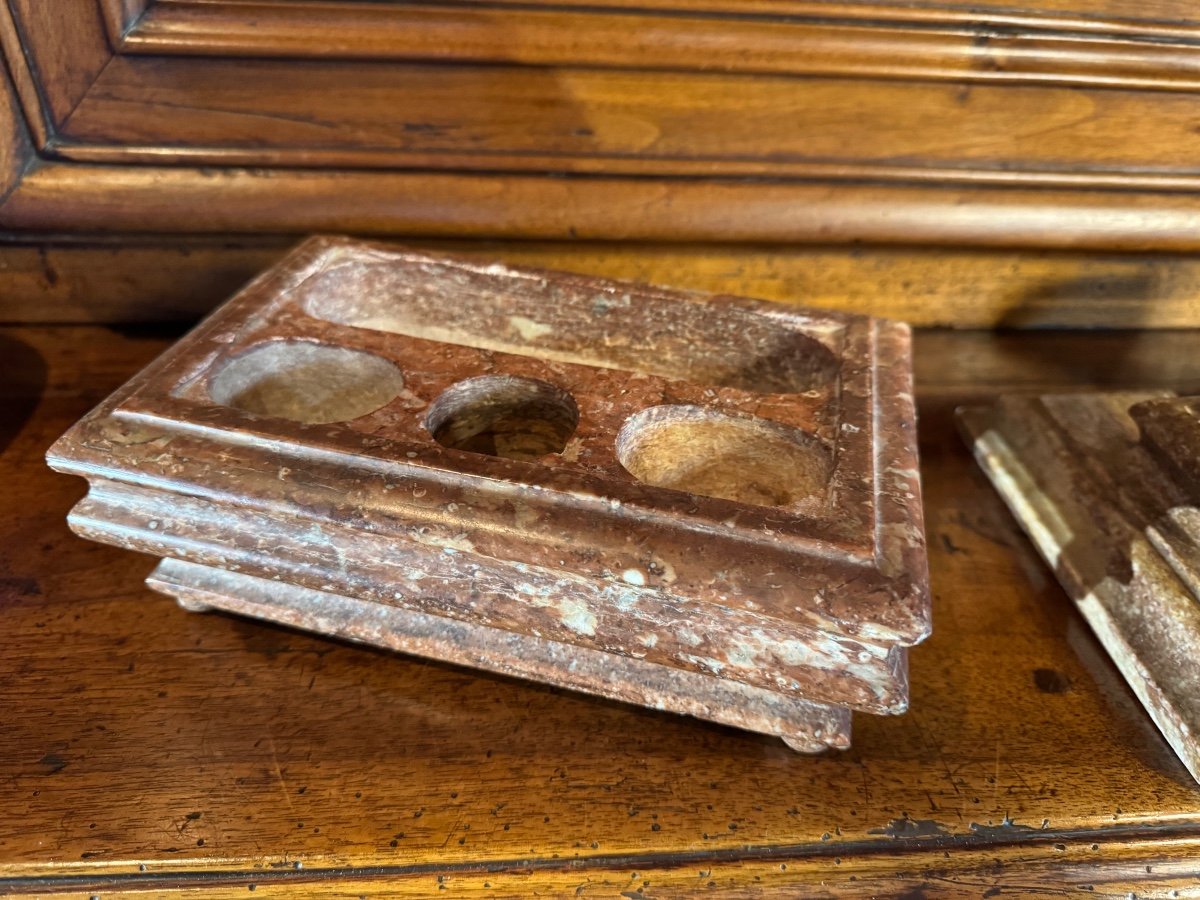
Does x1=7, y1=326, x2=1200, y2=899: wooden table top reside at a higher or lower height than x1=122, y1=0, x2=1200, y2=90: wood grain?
lower

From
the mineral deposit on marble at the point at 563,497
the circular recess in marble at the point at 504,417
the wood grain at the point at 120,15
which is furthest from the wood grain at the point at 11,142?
the circular recess in marble at the point at 504,417

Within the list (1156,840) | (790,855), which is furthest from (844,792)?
(1156,840)

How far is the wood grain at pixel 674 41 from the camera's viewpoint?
4.03 feet

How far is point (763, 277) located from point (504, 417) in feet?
2.14

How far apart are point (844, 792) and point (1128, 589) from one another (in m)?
0.47

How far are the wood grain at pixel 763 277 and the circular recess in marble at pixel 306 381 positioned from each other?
407 millimetres

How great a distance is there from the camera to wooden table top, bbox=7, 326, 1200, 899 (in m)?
0.79

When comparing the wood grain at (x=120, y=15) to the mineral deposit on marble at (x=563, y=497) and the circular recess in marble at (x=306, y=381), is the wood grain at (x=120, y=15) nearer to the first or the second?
the mineral deposit on marble at (x=563, y=497)

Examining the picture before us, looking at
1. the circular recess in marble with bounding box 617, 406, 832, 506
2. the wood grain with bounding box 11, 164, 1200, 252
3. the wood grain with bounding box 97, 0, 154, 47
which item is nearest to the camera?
the circular recess in marble with bounding box 617, 406, 832, 506

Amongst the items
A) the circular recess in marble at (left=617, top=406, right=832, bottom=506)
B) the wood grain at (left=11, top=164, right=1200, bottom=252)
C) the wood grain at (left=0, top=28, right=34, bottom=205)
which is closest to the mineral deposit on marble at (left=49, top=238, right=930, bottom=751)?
the circular recess in marble at (left=617, top=406, right=832, bottom=506)

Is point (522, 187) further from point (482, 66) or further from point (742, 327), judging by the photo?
point (742, 327)

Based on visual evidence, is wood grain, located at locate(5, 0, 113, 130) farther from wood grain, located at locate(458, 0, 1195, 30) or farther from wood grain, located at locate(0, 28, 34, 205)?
wood grain, located at locate(458, 0, 1195, 30)

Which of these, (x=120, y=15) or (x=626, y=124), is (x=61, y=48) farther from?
(x=626, y=124)

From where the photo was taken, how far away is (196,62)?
1.25 m
